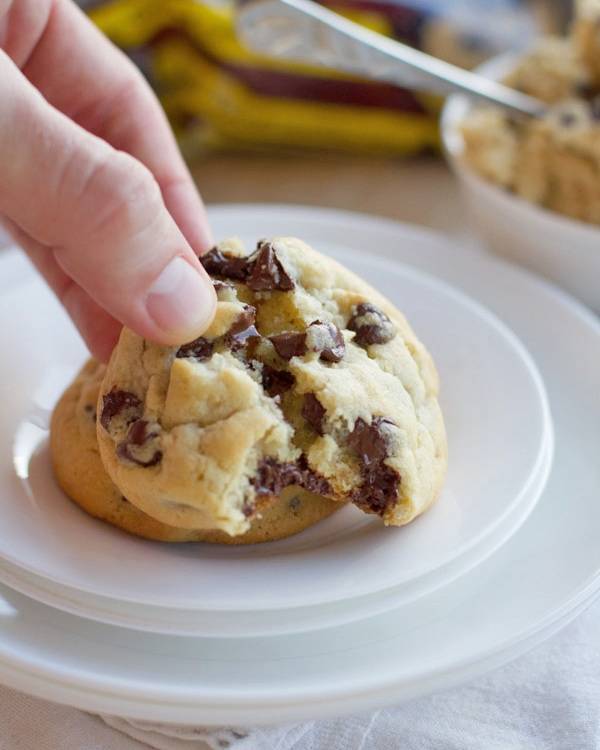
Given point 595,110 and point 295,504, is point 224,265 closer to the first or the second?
point 295,504

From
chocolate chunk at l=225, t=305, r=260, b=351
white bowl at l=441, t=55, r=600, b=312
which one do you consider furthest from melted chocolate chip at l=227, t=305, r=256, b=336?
white bowl at l=441, t=55, r=600, b=312

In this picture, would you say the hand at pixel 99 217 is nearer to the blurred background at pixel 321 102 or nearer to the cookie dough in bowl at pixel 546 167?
the cookie dough in bowl at pixel 546 167

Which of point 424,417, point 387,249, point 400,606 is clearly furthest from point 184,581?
point 387,249

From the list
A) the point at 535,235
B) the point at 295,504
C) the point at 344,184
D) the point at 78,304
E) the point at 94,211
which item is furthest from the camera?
the point at 344,184

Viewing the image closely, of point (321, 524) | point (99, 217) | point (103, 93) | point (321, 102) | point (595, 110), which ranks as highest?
point (99, 217)

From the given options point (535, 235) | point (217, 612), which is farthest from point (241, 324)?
point (535, 235)

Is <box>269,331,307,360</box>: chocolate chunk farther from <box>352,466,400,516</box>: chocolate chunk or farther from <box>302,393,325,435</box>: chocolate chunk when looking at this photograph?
<box>352,466,400,516</box>: chocolate chunk
